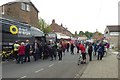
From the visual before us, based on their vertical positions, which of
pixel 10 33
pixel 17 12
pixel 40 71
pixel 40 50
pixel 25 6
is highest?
pixel 25 6

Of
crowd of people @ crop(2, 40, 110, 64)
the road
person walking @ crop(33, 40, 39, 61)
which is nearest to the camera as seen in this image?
the road

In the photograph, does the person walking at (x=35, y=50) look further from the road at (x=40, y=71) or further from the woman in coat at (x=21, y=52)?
the road at (x=40, y=71)

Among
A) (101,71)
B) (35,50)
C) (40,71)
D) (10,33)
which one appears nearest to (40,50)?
(35,50)

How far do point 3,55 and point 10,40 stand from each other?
7.47 feet

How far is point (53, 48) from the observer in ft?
99.9

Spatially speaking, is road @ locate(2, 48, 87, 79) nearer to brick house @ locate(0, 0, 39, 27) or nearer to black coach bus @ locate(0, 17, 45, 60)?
black coach bus @ locate(0, 17, 45, 60)

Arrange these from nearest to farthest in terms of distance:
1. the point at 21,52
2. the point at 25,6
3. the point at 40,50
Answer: the point at 21,52, the point at 40,50, the point at 25,6

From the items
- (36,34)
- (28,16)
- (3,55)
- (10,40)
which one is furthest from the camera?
(28,16)

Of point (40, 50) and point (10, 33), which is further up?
point (10, 33)

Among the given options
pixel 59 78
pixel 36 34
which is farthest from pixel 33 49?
pixel 59 78

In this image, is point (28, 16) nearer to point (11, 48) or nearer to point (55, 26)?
point (11, 48)

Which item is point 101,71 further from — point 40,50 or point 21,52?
point 40,50

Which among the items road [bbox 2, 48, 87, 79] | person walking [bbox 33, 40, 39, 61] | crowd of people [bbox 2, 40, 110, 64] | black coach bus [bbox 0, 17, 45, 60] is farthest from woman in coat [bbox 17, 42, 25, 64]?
person walking [bbox 33, 40, 39, 61]

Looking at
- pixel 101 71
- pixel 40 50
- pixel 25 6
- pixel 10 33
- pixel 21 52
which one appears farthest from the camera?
pixel 25 6
